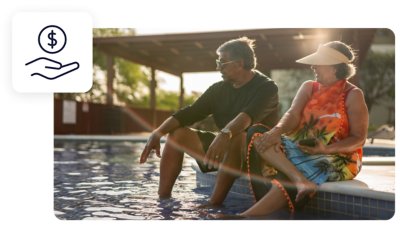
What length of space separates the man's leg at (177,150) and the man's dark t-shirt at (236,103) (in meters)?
0.08

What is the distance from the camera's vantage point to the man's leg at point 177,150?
11.7 ft

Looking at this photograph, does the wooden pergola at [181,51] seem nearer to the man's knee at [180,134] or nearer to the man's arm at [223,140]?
the man's knee at [180,134]

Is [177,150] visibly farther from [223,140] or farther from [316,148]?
[316,148]

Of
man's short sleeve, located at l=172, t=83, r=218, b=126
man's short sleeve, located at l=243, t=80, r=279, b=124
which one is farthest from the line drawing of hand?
man's short sleeve, located at l=243, t=80, r=279, b=124

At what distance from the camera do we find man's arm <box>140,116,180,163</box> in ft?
11.3

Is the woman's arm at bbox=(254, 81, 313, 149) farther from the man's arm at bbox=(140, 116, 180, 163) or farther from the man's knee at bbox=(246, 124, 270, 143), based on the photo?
the man's arm at bbox=(140, 116, 180, 163)

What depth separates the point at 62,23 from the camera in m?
2.96

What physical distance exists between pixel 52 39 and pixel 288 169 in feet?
5.01

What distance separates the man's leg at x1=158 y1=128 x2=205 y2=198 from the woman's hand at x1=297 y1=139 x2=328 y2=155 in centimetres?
79

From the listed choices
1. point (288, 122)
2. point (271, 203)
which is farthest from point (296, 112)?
point (271, 203)

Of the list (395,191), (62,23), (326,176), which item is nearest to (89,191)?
(62,23)

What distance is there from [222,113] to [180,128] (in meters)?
0.31

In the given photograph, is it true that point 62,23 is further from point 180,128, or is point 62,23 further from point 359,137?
point 359,137

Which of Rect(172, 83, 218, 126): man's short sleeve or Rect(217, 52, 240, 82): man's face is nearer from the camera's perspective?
Rect(217, 52, 240, 82): man's face
